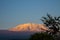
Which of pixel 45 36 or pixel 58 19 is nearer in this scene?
pixel 45 36

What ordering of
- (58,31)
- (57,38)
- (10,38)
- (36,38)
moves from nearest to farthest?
1. (36,38)
2. (57,38)
3. (58,31)
4. (10,38)

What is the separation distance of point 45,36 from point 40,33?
23.3 inches

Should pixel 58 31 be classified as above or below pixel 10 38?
below

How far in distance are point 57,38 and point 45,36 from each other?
217cm

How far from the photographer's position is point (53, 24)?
2658 centimetres

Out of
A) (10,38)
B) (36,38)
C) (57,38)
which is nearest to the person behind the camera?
(36,38)

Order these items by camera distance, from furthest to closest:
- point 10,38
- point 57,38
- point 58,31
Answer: point 10,38
point 58,31
point 57,38

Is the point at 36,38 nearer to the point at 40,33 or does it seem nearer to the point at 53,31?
the point at 40,33

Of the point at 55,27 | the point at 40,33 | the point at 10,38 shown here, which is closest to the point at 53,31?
the point at 55,27

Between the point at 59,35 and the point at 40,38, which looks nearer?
the point at 40,38

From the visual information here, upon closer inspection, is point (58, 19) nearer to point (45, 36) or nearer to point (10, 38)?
point (45, 36)

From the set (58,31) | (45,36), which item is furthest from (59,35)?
(45,36)

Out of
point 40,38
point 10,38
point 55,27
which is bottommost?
point 40,38

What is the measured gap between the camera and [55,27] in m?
26.2
